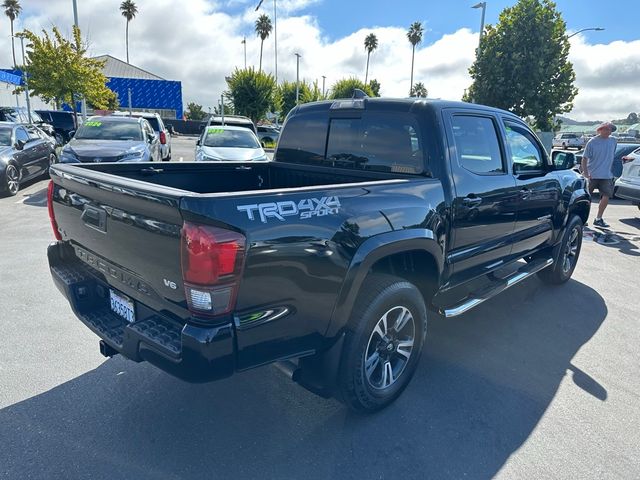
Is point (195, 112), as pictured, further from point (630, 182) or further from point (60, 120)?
point (630, 182)

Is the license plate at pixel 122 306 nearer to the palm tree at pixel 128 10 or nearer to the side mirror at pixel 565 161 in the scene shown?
the side mirror at pixel 565 161

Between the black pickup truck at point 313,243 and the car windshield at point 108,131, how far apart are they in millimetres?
7606

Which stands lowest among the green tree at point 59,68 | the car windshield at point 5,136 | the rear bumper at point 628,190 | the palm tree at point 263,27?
the rear bumper at point 628,190

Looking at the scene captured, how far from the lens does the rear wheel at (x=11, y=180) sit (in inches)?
377

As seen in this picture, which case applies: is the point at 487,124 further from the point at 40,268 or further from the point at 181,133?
the point at 181,133

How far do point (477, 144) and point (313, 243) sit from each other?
2.11 m

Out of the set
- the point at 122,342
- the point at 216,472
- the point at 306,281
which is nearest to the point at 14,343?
the point at 122,342

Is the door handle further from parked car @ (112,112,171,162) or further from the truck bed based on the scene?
parked car @ (112,112,171,162)

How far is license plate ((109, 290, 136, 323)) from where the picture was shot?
258 cm

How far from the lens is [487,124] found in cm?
390

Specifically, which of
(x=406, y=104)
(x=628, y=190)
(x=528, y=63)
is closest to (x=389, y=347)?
(x=406, y=104)

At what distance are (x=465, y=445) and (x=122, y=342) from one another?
6.81ft

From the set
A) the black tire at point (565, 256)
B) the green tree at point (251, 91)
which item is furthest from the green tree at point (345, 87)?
the black tire at point (565, 256)

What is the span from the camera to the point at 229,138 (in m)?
12.1
